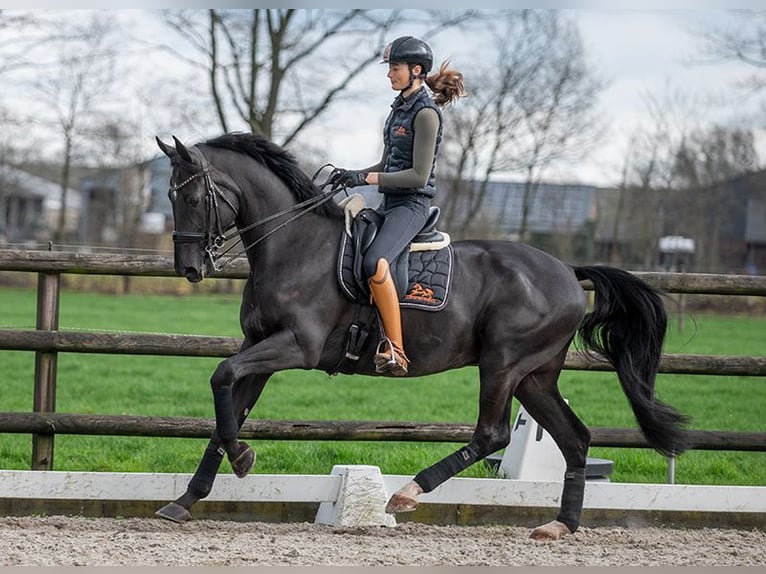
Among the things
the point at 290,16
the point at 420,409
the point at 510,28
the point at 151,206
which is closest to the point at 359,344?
the point at 420,409

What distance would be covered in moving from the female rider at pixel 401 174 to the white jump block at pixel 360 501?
0.64m

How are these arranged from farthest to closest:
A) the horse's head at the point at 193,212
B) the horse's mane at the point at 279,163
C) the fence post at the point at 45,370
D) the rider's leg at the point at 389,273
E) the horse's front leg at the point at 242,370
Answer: the fence post at the point at 45,370 < the horse's mane at the point at 279,163 < the rider's leg at the point at 389,273 < the horse's head at the point at 193,212 < the horse's front leg at the point at 242,370

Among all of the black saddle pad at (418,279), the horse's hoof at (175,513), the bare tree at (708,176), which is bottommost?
the horse's hoof at (175,513)

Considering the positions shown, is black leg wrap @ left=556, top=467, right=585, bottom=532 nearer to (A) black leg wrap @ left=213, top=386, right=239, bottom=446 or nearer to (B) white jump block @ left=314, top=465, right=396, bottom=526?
(B) white jump block @ left=314, top=465, right=396, bottom=526

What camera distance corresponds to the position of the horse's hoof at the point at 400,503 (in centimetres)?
527

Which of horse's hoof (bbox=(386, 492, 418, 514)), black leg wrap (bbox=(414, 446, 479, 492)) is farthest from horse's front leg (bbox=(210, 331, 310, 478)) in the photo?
black leg wrap (bbox=(414, 446, 479, 492))

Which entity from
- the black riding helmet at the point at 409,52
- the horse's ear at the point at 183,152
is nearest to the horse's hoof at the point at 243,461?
the horse's ear at the point at 183,152

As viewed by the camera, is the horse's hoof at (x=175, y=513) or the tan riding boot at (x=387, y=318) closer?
the horse's hoof at (x=175, y=513)

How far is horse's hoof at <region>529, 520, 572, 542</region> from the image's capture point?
547 centimetres

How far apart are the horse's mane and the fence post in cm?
160

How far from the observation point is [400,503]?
5.28 m

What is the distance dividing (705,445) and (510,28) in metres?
25.6

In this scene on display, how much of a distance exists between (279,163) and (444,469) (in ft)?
6.27

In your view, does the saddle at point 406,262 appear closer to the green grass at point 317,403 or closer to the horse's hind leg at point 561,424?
the horse's hind leg at point 561,424
